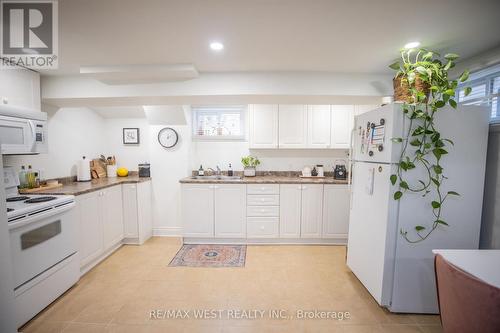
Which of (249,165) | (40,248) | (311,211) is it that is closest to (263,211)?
(311,211)

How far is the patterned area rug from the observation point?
2.64 m

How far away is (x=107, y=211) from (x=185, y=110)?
1836mm

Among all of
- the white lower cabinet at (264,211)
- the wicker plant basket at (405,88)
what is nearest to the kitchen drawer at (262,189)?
the white lower cabinet at (264,211)

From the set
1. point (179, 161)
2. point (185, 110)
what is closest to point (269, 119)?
point (185, 110)

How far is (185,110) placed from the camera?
11.1 feet

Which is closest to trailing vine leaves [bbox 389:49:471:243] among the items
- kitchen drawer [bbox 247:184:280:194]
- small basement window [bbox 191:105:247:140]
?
kitchen drawer [bbox 247:184:280:194]

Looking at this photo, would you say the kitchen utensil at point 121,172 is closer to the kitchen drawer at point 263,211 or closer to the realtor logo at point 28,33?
the realtor logo at point 28,33

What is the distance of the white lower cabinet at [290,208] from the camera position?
3.17 metres

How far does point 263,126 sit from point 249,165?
2.35ft

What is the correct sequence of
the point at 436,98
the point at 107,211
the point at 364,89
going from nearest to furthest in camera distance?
the point at 436,98, the point at 364,89, the point at 107,211

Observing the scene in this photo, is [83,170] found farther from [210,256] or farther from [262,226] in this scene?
[262,226]

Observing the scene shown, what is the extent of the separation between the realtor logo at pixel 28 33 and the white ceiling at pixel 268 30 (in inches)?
2.8

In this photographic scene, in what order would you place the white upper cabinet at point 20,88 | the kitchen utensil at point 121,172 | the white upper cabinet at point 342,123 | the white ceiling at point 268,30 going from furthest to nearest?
the kitchen utensil at point 121,172 < the white upper cabinet at point 342,123 < the white upper cabinet at point 20,88 < the white ceiling at point 268,30

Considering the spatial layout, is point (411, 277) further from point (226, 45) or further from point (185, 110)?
point (185, 110)
